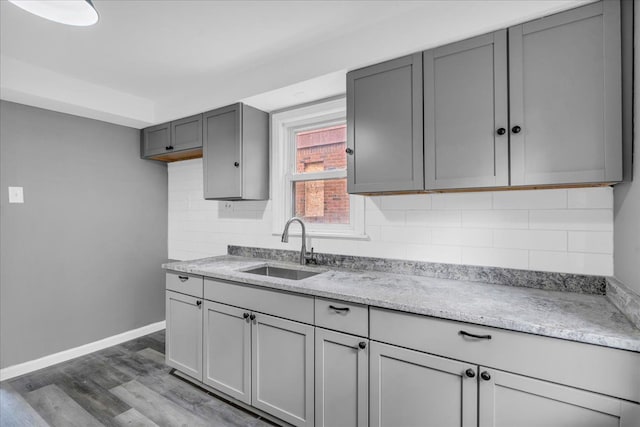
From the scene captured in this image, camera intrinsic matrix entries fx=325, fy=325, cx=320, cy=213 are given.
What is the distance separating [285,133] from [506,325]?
225 centimetres

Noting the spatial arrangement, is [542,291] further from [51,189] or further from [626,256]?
[51,189]

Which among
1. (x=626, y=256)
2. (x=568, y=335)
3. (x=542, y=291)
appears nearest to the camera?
(x=568, y=335)

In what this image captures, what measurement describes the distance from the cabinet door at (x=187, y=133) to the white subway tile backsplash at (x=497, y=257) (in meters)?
2.44

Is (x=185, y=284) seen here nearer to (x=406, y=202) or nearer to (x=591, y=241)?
(x=406, y=202)

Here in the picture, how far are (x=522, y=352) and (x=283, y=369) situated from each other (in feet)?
4.21

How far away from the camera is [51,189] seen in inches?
115

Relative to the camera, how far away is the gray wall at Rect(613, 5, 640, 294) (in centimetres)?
130

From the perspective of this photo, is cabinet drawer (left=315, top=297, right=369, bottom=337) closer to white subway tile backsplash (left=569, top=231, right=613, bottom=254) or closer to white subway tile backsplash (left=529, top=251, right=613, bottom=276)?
white subway tile backsplash (left=529, top=251, right=613, bottom=276)

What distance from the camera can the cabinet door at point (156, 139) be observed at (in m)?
3.31

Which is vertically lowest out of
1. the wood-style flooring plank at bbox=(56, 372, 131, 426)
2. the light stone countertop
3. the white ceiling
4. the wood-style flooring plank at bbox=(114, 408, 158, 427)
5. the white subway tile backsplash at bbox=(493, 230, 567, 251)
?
the wood-style flooring plank at bbox=(56, 372, 131, 426)

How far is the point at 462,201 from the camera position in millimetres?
2039

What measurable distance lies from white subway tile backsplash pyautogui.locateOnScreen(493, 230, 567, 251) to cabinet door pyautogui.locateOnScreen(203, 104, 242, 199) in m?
1.94

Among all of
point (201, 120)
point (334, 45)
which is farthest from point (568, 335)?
point (201, 120)

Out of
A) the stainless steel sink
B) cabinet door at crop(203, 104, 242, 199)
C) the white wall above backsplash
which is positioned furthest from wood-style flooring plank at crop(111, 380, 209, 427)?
cabinet door at crop(203, 104, 242, 199)
